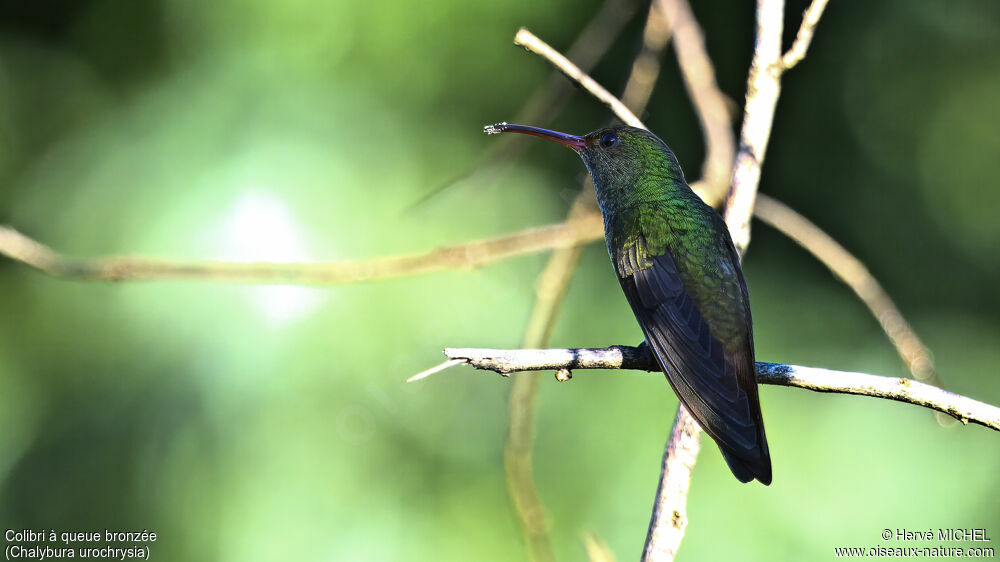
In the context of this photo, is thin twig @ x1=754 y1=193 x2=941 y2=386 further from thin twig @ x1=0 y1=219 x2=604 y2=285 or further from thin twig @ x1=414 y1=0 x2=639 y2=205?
thin twig @ x1=414 y1=0 x2=639 y2=205

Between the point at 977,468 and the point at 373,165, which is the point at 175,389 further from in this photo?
the point at 977,468

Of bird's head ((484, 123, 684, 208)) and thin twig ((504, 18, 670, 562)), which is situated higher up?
bird's head ((484, 123, 684, 208))

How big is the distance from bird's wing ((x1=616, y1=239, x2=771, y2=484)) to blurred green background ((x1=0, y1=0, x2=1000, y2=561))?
49.5 inches

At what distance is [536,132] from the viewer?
2512mm

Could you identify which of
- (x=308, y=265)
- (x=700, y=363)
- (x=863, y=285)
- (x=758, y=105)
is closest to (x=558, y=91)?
(x=758, y=105)

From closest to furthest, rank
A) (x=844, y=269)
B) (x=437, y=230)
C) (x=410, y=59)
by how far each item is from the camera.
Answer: (x=844, y=269) → (x=437, y=230) → (x=410, y=59)

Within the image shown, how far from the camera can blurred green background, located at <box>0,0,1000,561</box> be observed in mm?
3764

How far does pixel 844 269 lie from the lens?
263cm

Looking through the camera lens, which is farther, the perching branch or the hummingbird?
the hummingbird

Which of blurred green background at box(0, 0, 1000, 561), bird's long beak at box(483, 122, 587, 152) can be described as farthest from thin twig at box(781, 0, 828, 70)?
blurred green background at box(0, 0, 1000, 561)

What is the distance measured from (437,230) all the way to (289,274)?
62.2 inches

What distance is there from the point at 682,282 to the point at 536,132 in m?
0.61

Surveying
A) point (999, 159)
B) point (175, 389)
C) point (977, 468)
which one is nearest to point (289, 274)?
point (175, 389)

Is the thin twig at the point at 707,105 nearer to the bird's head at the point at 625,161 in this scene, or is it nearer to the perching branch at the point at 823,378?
the bird's head at the point at 625,161
